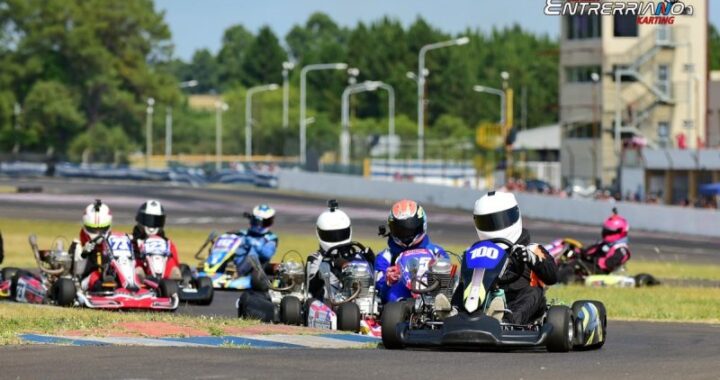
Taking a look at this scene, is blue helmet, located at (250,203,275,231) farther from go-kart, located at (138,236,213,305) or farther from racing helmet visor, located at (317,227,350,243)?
racing helmet visor, located at (317,227,350,243)

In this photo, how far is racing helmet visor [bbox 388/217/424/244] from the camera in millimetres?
16188

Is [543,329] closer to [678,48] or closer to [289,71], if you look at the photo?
[678,48]

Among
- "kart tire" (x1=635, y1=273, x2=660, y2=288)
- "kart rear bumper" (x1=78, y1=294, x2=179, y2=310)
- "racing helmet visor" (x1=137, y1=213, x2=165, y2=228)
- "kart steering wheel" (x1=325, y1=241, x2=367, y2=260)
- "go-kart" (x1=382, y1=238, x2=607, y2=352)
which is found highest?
"racing helmet visor" (x1=137, y1=213, x2=165, y2=228)

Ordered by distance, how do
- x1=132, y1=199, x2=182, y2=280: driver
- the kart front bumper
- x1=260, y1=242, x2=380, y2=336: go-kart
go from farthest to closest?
1. x1=132, y1=199, x2=182, y2=280: driver
2. x1=260, y1=242, x2=380, y2=336: go-kart
3. the kart front bumper

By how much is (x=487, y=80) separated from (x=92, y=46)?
155ft

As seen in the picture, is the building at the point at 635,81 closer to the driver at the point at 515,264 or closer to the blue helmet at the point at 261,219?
the blue helmet at the point at 261,219

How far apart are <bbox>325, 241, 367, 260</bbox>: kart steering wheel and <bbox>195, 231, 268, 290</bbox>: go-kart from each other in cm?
806

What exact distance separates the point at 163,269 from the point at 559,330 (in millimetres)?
10582

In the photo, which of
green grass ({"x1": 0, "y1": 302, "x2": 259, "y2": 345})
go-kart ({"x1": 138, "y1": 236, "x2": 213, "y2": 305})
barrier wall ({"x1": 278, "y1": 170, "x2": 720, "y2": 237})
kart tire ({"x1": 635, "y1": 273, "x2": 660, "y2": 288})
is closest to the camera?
green grass ({"x1": 0, "y1": 302, "x2": 259, "y2": 345})

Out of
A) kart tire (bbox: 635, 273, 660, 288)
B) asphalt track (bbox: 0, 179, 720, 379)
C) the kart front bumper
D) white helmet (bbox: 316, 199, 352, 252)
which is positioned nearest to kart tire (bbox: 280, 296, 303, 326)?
white helmet (bbox: 316, 199, 352, 252)

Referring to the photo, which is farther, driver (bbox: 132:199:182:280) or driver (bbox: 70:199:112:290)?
driver (bbox: 132:199:182:280)

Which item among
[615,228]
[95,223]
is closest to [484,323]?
[95,223]

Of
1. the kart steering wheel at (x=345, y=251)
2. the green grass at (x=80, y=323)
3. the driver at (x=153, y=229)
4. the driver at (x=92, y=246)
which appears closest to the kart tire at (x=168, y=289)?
the driver at (x=92, y=246)

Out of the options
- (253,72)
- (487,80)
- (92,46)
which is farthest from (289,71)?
(92,46)
